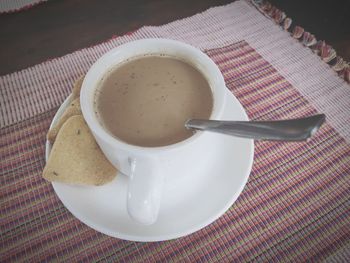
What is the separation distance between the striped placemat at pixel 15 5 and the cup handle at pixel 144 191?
905 millimetres

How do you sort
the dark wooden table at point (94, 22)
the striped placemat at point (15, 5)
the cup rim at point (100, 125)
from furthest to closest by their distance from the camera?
the striped placemat at point (15, 5), the dark wooden table at point (94, 22), the cup rim at point (100, 125)

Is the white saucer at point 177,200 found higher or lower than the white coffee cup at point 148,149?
lower

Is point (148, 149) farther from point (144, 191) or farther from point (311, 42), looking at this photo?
point (311, 42)

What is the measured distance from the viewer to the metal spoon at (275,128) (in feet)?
1.39

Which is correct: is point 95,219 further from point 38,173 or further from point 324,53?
point 324,53

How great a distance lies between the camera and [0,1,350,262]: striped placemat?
64 cm

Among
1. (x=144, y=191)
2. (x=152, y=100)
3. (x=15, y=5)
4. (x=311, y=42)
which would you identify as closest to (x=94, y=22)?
(x=15, y=5)

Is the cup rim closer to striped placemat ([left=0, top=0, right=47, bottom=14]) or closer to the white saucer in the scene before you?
the white saucer

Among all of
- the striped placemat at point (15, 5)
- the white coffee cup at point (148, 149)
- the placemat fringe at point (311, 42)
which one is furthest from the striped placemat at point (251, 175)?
the striped placemat at point (15, 5)

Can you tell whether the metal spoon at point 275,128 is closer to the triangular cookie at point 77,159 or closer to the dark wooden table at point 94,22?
the triangular cookie at point 77,159

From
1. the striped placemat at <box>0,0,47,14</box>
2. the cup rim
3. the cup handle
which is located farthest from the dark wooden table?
the cup handle

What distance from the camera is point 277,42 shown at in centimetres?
98

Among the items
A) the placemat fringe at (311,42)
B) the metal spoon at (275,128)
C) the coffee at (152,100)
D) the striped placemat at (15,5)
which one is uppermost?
the metal spoon at (275,128)

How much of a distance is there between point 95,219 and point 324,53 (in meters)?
0.77
